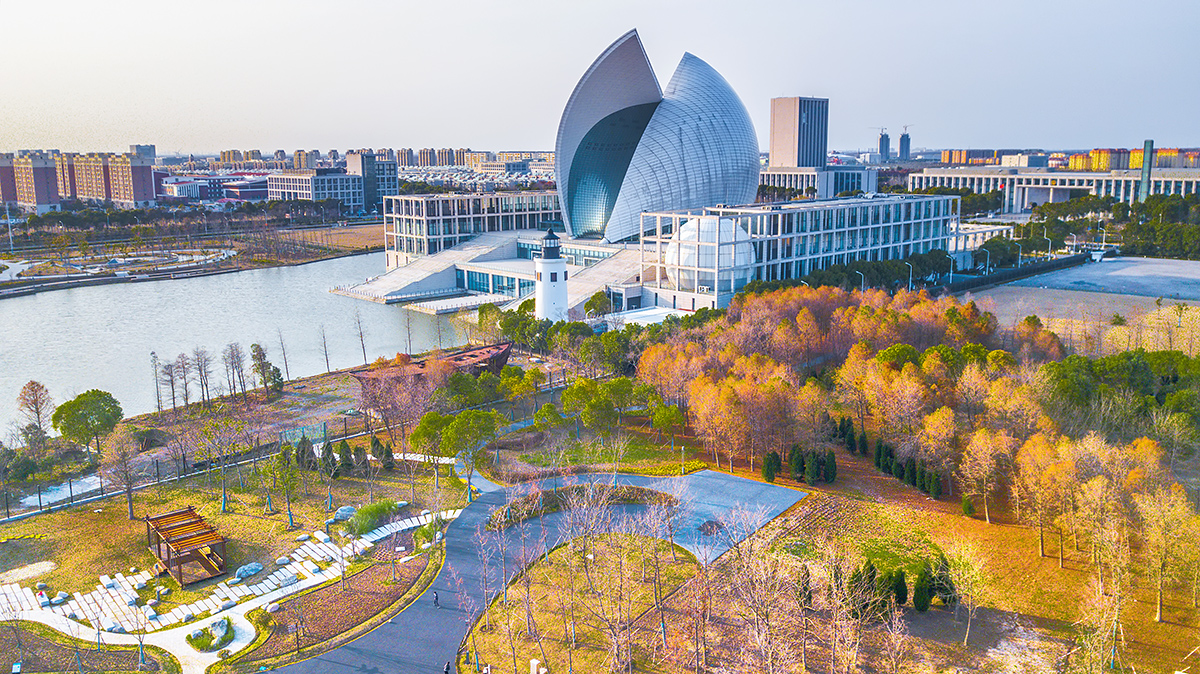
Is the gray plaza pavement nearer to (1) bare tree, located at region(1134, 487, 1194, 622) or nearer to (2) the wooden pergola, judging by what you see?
(1) bare tree, located at region(1134, 487, 1194, 622)

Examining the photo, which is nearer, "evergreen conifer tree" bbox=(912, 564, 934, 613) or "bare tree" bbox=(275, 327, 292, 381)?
"evergreen conifer tree" bbox=(912, 564, 934, 613)

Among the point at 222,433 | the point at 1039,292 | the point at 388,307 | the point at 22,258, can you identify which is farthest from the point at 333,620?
the point at 22,258

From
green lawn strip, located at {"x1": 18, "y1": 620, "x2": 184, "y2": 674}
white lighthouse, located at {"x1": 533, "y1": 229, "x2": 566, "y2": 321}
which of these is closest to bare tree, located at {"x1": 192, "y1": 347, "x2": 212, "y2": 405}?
white lighthouse, located at {"x1": 533, "y1": 229, "x2": 566, "y2": 321}

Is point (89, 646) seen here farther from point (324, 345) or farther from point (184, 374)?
point (324, 345)

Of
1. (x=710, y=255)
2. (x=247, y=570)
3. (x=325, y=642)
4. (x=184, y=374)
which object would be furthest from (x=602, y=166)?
(x=325, y=642)

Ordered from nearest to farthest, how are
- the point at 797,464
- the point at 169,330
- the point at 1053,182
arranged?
the point at 797,464 < the point at 169,330 < the point at 1053,182
